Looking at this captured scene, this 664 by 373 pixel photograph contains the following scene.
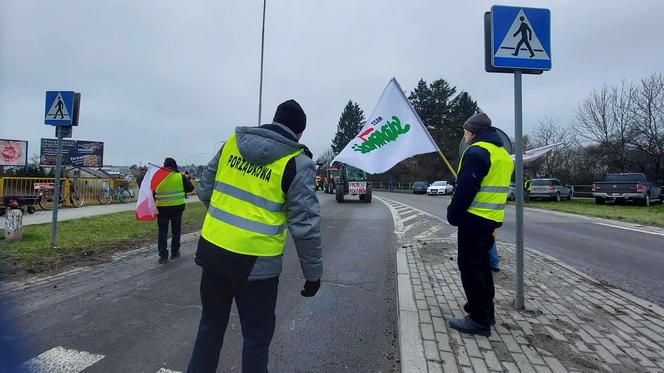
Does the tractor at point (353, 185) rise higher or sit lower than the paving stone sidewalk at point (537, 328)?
higher

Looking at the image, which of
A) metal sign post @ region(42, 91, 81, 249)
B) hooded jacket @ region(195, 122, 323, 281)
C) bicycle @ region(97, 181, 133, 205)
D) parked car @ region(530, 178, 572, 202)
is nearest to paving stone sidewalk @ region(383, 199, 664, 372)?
hooded jacket @ region(195, 122, 323, 281)

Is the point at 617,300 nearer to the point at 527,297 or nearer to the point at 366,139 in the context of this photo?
the point at 527,297

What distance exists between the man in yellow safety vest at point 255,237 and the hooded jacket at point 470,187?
1.64 meters

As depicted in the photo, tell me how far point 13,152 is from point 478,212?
3244 centimetres

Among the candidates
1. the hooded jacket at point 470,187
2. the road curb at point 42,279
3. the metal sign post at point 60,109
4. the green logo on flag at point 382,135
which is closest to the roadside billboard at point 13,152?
the metal sign post at point 60,109

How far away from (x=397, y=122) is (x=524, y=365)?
3.27m

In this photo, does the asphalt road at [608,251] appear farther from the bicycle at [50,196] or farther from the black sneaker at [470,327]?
the bicycle at [50,196]

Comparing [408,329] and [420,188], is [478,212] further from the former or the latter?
[420,188]

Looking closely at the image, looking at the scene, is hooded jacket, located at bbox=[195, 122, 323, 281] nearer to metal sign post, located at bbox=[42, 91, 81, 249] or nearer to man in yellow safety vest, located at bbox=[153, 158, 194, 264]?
man in yellow safety vest, located at bbox=[153, 158, 194, 264]

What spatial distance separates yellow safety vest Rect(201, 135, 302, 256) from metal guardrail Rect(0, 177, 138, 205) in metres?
17.0

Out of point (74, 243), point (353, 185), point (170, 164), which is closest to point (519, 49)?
point (170, 164)

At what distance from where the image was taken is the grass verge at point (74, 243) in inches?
262

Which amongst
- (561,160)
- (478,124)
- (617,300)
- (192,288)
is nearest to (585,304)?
(617,300)

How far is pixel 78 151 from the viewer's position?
139ft
